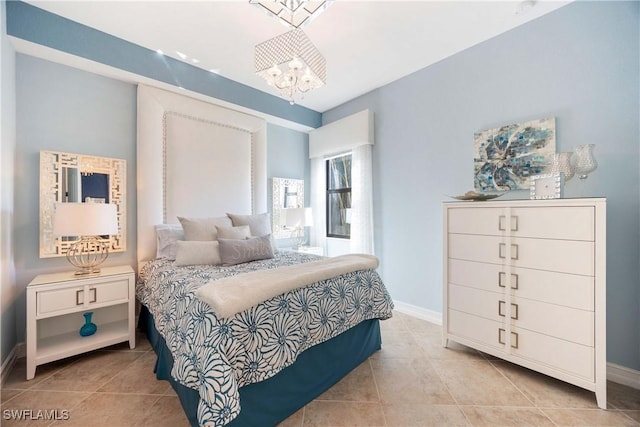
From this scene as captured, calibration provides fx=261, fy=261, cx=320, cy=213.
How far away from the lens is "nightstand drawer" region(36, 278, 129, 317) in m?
1.92

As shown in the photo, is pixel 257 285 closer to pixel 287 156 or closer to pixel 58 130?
pixel 58 130

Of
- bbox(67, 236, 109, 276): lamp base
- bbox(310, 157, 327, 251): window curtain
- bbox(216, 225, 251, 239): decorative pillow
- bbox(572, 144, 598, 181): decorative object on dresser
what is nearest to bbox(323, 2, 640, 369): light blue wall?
bbox(572, 144, 598, 181): decorative object on dresser

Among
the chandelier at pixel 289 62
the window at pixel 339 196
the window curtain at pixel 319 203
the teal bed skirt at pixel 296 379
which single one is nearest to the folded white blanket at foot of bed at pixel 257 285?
the teal bed skirt at pixel 296 379

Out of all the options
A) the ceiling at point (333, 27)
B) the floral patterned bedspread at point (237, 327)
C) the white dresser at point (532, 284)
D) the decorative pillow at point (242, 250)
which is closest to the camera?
the floral patterned bedspread at point (237, 327)

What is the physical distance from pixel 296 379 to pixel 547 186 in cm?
219

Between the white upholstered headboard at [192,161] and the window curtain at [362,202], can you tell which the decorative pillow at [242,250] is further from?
the window curtain at [362,202]

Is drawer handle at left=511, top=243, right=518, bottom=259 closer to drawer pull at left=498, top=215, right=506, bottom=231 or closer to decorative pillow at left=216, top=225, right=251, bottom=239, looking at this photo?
drawer pull at left=498, top=215, right=506, bottom=231

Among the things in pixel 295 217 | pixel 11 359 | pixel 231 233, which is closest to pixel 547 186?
pixel 231 233

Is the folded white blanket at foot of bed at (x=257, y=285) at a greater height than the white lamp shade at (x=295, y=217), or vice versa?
the white lamp shade at (x=295, y=217)

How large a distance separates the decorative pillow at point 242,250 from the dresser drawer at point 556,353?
2.14m

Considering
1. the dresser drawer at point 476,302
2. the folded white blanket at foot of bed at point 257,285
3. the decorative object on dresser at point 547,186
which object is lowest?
the dresser drawer at point 476,302

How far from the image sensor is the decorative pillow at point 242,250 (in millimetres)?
2344

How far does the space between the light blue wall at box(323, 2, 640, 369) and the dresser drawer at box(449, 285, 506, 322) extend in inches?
24.2

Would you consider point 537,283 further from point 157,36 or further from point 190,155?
point 157,36
